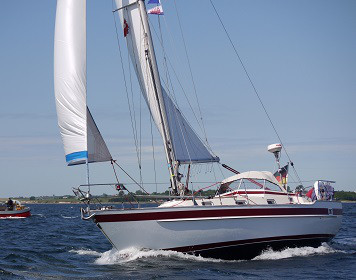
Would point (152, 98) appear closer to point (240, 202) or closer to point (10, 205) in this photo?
point (240, 202)

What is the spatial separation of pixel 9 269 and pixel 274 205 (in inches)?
371

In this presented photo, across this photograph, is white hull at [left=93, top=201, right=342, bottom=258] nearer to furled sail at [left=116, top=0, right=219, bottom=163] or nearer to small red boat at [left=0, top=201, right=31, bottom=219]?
furled sail at [left=116, top=0, right=219, bottom=163]

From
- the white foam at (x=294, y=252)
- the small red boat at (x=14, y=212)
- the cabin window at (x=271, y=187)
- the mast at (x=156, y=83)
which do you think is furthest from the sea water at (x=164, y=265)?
the small red boat at (x=14, y=212)

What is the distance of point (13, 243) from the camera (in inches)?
1122

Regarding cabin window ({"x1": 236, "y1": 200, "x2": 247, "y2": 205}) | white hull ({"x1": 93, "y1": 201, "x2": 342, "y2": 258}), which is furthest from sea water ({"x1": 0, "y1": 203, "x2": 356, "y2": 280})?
cabin window ({"x1": 236, "y1": 200, "x2": 247, "y2": 205})

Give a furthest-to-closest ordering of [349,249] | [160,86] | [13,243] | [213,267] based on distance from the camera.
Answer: [13,243] → [349,249] → [160,86] → [213,267]

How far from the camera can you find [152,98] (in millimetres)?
23516

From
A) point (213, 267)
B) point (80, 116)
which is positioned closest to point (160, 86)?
point (80, 116)

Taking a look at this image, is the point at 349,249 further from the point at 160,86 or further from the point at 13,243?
the point at 13,243

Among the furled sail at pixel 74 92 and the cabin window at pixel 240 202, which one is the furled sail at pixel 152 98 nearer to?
the furled sail at pixel 74 92

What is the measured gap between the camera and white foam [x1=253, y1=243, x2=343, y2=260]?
21.9 meters

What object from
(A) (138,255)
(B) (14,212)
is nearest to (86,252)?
(A) (138,255)

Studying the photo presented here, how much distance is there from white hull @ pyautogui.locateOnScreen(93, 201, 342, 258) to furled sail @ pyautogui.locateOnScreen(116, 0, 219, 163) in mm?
3705

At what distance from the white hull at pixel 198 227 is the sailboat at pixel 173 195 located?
34mm
